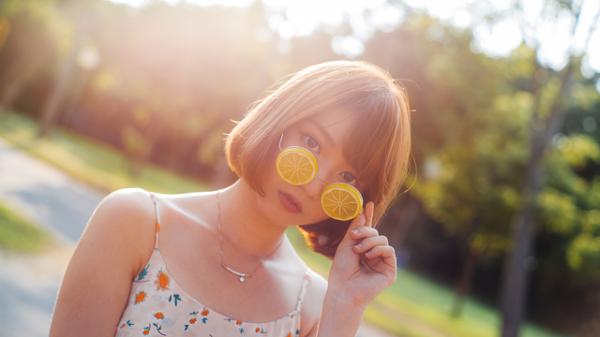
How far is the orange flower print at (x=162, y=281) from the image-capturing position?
167cm

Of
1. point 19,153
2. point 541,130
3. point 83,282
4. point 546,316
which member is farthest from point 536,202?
point 546,316

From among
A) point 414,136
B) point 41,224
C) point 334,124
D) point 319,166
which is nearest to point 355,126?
point 334,124

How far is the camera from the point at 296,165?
1.72 m

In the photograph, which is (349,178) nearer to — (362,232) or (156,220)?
(362,232)

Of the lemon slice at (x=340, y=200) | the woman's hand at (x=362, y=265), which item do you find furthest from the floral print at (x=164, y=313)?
the lemon slice at (x=340, y=200)

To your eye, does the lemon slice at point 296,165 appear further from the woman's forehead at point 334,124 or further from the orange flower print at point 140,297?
the orange flower print at point 140,297

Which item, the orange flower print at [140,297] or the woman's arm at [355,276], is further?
the woman's arm at [355,276]

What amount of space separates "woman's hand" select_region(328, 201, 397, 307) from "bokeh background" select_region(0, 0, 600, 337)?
0.51 m

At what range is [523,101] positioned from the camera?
1326 cm

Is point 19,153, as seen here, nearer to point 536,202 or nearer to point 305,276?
point 536,202

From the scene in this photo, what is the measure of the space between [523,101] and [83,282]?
13.1 meters

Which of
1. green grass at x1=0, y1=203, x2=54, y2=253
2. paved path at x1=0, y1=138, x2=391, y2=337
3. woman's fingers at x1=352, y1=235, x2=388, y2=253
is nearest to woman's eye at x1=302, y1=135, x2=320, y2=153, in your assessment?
woman's fingers at x1=352, y1=235, x2=388, y2=253

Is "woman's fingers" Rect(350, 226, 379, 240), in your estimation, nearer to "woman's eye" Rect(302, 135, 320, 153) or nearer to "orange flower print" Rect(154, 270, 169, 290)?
"woman's eye" Rect(302, 135, 320, 153)

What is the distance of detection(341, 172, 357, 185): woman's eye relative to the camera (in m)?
1.87
